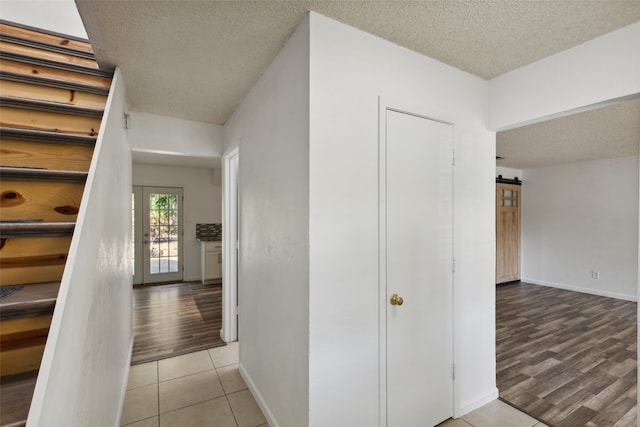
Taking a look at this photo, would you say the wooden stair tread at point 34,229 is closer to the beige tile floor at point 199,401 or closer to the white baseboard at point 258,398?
the beige tile floor at point 199,401

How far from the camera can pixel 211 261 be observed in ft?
19.3

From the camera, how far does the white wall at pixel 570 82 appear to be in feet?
5.28

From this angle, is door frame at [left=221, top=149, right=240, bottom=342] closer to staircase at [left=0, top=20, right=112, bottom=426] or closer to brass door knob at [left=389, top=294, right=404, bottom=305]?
staircase at [left=0, top=20, right=112, bottom=426]

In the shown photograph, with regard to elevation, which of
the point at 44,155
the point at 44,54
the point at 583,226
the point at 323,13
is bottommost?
the point at 583,226

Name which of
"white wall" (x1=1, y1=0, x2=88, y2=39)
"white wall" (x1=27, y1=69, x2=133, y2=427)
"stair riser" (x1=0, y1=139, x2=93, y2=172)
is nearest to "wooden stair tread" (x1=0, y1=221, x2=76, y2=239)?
"white wall" (x1=27, y1=69, x2=133, y2=427)

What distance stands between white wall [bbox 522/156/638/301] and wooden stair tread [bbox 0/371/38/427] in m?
7.35

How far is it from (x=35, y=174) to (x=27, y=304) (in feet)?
2.39

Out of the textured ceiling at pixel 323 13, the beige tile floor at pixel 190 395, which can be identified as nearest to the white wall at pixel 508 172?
the textured ceiling at pixel 323 13

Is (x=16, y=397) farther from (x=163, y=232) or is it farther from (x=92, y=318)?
(x=163, y=232)

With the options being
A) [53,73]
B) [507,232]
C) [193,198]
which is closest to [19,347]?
[53,73]

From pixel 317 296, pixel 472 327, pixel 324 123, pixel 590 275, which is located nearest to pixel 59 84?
pixel 324 123

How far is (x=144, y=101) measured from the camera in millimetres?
2705

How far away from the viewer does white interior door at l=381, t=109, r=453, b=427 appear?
1.78 m

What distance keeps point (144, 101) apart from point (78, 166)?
126 centimetres
